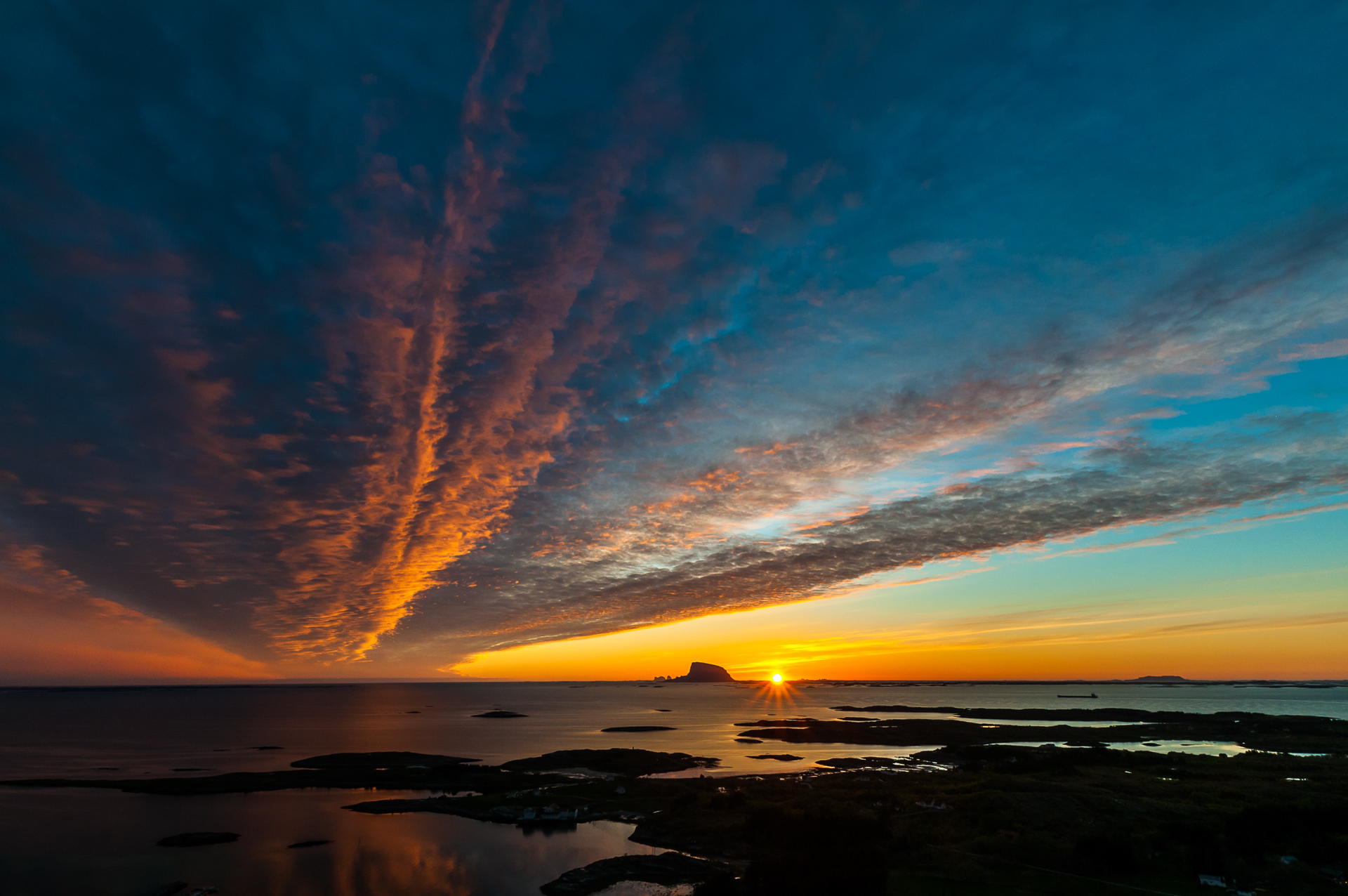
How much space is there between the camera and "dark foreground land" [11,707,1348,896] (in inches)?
1211

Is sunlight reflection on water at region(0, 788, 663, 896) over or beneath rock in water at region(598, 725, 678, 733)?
over

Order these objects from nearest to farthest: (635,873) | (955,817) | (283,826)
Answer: (635,873)
(955,817)
(283,826)

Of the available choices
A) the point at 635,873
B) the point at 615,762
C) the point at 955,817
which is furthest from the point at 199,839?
the point at 955,817

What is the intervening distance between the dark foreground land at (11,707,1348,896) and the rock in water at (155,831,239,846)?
41.8ft

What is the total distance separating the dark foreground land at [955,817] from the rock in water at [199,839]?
12.7m

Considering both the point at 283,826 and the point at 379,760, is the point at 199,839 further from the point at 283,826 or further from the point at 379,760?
the point at 379,760

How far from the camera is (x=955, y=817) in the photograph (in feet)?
135

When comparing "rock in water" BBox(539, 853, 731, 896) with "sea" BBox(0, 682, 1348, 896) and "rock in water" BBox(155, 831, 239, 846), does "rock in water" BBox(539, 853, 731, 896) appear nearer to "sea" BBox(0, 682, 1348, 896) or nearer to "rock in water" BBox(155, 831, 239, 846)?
"sea" BBox(0, 682, 1348, 896)

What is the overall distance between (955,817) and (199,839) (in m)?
54.8

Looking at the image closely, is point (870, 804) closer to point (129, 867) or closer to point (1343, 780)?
point (1343, 780)

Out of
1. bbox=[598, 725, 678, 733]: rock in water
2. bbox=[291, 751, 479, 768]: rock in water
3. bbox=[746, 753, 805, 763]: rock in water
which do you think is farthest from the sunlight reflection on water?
bbox=[598, 725, 678, 733]: rock in water

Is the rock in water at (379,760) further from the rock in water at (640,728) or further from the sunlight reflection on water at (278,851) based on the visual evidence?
the rock in water at (640,728)

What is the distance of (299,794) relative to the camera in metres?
64.4

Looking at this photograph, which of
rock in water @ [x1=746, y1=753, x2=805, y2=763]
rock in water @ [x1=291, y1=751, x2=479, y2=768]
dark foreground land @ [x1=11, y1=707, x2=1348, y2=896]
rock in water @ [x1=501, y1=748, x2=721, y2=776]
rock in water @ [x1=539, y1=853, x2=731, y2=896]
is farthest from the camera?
rock in water @ [x1=746, y1=753, x2=805, y2=763]
